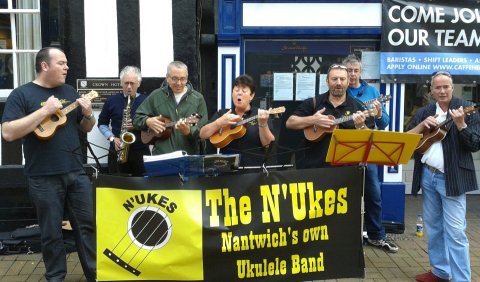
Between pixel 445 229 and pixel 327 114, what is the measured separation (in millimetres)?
1418

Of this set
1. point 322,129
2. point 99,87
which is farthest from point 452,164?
point 99,87

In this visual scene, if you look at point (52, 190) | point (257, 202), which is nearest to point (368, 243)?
point (257, 202)

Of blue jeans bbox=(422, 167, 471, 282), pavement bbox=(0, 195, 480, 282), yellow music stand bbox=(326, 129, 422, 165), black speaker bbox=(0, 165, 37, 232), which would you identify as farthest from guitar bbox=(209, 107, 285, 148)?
black speaker bbox=(0, 165, 37, 232)

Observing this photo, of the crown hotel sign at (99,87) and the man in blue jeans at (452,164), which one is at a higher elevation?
the crown hotel sign at (99,87)

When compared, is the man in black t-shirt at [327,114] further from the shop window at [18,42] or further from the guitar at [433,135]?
the shop window at [18,42]

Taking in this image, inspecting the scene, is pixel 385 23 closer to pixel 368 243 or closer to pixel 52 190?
pixel 368 243

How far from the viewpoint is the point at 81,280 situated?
494 centimetres

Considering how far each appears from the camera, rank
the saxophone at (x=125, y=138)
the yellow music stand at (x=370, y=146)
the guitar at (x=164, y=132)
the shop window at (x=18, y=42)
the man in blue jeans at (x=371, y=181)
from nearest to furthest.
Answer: the yellow music stand at (x=370, y=146), the guitar at (x=164, y=132), the saxophone at (x=125, y=138), the man in blue jeans at (x=371, y=181), the shop window at (x=18, y=42)

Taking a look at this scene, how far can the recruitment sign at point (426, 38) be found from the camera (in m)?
6.12

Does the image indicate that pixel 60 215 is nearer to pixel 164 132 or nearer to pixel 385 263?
pixel 164 132

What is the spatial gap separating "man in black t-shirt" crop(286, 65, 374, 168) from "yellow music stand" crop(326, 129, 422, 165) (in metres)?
0.43

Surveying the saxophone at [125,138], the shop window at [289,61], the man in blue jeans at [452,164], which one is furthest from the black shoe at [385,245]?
the saxophone at [125,138]

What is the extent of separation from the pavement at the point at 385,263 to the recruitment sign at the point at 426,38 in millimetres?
1924

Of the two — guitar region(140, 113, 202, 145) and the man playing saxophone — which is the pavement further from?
guitar region(140, 113, 202, 145)
